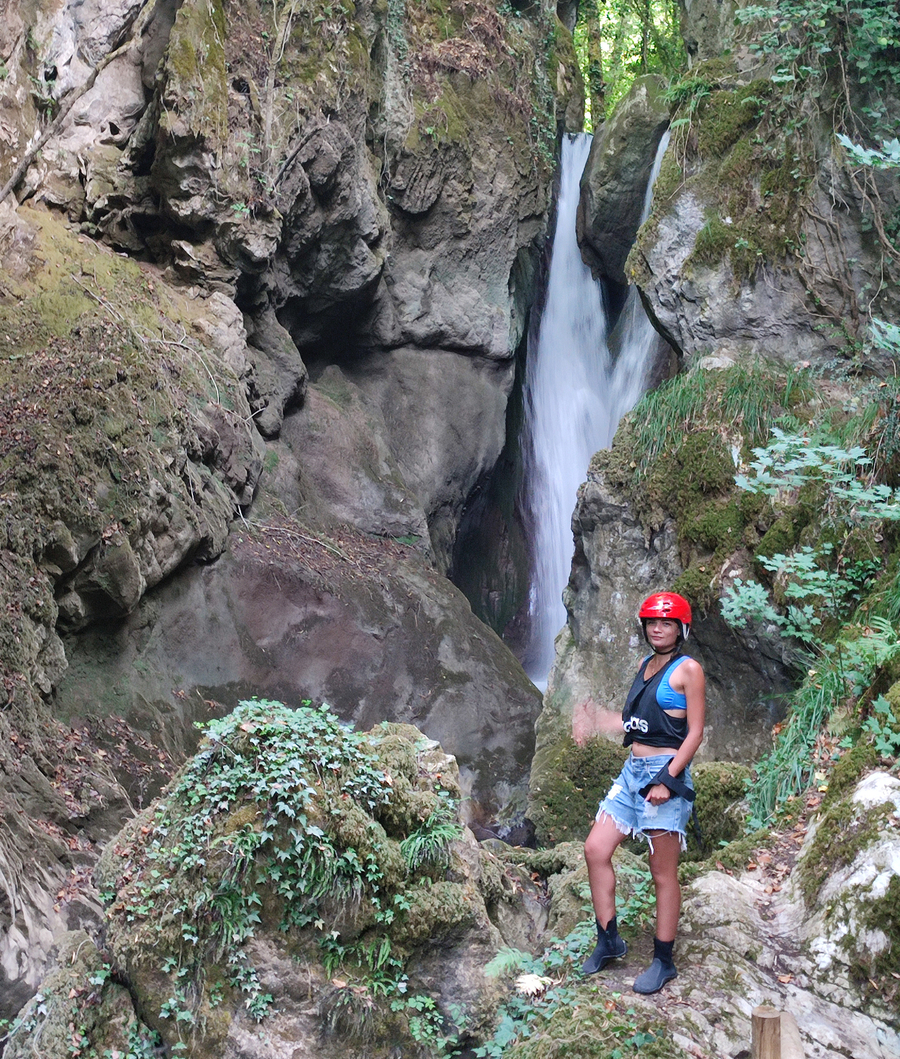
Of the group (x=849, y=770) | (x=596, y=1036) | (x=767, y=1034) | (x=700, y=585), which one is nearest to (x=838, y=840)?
(x=849, y=770)

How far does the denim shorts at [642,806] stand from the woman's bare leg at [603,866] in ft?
0.11

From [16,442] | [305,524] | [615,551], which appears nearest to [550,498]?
[305,524]

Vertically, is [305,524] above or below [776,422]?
below

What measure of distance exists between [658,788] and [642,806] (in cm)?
12

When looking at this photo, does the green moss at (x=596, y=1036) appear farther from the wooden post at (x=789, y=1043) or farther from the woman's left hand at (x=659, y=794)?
the woman's left hand at (x=659, y=794)

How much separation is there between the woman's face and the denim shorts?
0.38m

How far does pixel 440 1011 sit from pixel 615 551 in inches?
215

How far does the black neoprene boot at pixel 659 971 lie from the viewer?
2928 millimetres

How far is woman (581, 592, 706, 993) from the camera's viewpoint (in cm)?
296

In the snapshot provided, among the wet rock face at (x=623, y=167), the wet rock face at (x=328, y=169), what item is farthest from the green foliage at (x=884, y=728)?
the wet rock face at (x=623, y=167)

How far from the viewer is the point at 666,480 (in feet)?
26.4

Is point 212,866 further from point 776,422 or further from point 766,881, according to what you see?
point 776,422

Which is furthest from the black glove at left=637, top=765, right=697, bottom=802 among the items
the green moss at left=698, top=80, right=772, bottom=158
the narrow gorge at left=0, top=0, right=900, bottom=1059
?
the green moss at left=698, top=80, right=772, bottom=158

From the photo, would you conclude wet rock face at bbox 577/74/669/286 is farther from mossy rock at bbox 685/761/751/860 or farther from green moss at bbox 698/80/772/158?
mossy rock at bbox 685/761/751/860
